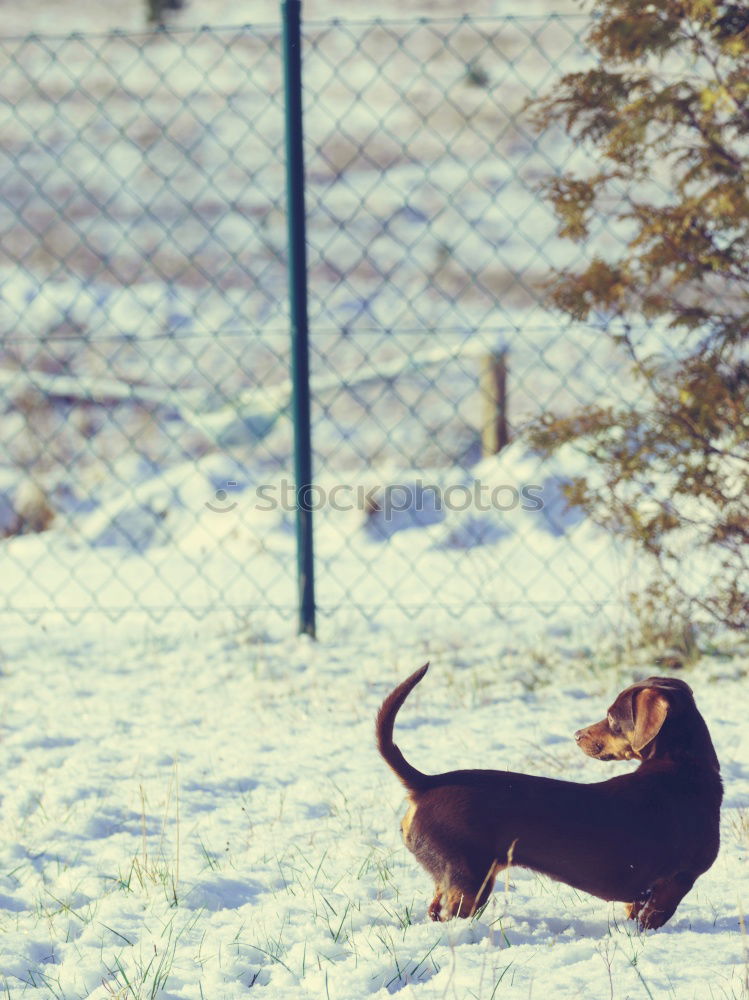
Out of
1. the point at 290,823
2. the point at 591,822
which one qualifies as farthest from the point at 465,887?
the point at 290,823

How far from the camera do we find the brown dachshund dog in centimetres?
185

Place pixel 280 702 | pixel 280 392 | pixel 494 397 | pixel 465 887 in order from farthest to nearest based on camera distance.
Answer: pixel 280 392 → pixel 494 397 → pixel 280 702 → pixel 465 887

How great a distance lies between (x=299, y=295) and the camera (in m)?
4.01

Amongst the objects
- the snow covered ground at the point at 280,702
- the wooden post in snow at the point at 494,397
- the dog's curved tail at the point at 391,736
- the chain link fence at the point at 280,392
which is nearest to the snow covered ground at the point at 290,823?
the snow covered ground at the point at 280,702

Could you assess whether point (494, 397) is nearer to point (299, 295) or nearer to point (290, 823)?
point (299, 295)

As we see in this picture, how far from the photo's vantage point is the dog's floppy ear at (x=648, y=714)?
1.94 metres

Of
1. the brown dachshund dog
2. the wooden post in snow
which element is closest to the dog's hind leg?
the brown dachshund dog

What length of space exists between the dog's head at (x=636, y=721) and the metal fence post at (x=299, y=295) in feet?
7.12

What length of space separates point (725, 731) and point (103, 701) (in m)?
1.95

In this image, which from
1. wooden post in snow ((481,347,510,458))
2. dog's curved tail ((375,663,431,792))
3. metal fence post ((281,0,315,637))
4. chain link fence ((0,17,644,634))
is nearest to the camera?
dog's curved tail ((375,663,431,792))

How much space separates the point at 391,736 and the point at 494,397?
5.10 m

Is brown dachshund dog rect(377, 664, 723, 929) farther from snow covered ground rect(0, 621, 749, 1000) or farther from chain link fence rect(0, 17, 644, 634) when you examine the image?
chain link fence rect(0, 17, 644, 634)

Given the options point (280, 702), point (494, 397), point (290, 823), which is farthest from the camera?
point (494, 397)

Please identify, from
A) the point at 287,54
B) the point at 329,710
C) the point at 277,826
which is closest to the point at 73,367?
the point at 287,54
